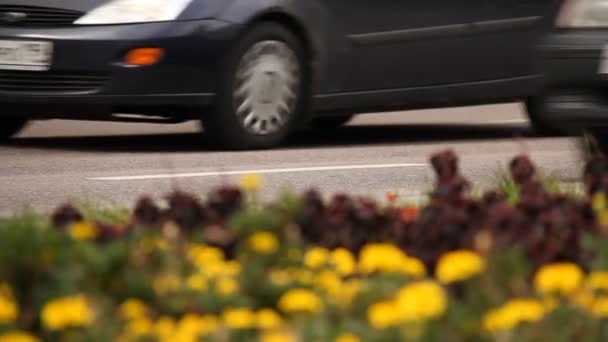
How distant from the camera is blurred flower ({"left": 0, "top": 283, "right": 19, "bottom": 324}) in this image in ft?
10.1

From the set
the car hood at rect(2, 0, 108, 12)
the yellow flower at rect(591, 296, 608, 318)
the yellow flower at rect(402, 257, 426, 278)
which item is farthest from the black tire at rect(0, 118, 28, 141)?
the yellow flower at rect(591, 296, 608, 318)

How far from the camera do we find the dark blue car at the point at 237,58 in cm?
968

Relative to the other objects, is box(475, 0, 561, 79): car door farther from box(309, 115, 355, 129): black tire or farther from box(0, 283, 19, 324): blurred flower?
box(0, 283, 19, 324): blurred flower

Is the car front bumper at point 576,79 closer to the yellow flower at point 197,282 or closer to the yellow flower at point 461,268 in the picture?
the yellow flower at point 461,268

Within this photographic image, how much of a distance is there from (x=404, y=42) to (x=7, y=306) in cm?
772

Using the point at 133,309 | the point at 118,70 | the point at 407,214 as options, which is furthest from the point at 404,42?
the point at 133,309

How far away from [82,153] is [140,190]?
2145 millimetres

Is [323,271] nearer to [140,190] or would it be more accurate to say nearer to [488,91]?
[140,190]

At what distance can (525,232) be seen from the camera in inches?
150

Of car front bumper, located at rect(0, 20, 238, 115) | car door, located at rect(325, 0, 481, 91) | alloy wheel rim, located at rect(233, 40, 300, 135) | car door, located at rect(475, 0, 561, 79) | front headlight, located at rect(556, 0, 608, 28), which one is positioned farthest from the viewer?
car door, located at rect(475, 0, 561, 79)

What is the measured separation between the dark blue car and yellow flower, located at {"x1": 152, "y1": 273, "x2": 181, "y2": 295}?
20.8 ft

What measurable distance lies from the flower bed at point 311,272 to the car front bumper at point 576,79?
3507 millimetres

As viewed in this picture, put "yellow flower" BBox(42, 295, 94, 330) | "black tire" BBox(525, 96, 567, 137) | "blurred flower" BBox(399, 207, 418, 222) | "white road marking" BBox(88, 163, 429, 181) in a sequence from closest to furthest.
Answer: "yellow flower" BBox(42, 295, 94, 330)
"blurred flower" BBox(399, 207, 418, 222)
"white road marking" BBox(88, 163, 429, 181)
"black tire" BBox(525, 96, 567, 137)

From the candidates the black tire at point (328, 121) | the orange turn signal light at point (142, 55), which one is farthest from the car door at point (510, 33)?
the orange turn signal light at point (142, 55)
